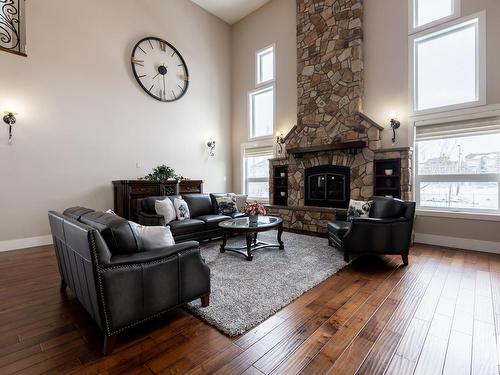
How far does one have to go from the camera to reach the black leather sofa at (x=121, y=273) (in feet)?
5.50

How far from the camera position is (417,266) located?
11.0 feet

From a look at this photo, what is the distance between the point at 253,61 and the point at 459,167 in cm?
573

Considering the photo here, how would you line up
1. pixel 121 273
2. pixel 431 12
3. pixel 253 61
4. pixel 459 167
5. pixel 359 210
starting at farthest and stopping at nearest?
pixel 253 61, pixel 431 12, pixel 459 167, pixel 359 210, pixel 121 273

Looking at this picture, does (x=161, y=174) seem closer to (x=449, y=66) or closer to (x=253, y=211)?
(x=253, y=211)

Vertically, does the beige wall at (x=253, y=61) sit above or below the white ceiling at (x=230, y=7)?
below

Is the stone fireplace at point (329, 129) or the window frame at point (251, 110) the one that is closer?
the stone fireplace at point (329, 129)

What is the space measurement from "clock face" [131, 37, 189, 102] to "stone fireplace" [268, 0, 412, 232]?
310 cm

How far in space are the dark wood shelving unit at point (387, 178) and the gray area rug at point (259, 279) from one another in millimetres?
1671

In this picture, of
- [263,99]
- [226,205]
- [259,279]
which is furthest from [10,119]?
[263,99]

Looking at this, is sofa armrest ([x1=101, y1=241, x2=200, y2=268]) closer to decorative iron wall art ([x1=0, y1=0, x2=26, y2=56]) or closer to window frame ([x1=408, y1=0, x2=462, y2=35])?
decorative iron wall art ([x1=0, y1=0, x2=26, y2=56])

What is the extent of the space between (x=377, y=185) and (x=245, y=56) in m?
5.40

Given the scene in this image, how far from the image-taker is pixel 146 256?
1.88m

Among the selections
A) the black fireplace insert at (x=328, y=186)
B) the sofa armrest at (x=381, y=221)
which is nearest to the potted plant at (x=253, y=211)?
the sofa armrest at (x=381, y=221)

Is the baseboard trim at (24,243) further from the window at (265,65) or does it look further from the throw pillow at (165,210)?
the window at (265,65)
